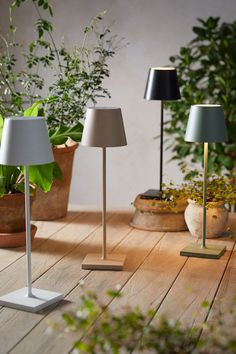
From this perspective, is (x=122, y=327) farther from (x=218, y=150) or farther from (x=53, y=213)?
(x=218, y=150)

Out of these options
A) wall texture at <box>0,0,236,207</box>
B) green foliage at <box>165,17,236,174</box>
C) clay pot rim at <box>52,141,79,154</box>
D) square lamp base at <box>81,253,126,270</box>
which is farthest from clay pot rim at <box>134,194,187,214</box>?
wall texture at <box>0,0,236,207</box>

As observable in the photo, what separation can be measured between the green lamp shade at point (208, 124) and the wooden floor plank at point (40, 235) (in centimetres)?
114

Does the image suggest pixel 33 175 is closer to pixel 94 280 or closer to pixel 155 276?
pixel 94 280

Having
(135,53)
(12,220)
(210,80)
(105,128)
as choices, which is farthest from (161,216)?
(135,53)

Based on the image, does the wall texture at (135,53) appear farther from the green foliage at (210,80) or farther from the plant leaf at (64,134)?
the plant leaf at (64,134)

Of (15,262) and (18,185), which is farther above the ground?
(18,185)

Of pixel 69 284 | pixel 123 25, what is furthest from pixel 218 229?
pixel 123 25

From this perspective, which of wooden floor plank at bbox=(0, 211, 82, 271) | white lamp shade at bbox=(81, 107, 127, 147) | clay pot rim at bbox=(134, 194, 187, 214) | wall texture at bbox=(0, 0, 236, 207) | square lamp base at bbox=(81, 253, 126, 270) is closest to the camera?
white lamp shade at bbox=(81, 107, 127, 147)

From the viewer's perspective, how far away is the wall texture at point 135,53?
5637mm

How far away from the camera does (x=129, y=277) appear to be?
3.29 m

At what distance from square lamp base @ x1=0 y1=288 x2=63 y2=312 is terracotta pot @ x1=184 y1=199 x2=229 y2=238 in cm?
121

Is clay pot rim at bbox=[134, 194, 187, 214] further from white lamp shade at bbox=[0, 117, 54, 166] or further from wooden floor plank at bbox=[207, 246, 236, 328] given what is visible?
white lamp shade at bbox=[0, 117, 54, 166]

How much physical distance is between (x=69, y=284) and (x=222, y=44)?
308cm

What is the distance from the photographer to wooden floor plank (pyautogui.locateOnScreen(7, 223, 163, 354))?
248 centimetres
